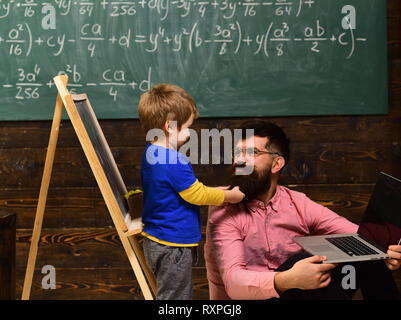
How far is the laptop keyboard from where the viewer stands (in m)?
1.39

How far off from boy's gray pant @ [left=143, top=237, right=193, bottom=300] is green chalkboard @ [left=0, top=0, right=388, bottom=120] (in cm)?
92

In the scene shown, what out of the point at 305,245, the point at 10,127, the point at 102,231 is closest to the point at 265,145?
the point at 305,245

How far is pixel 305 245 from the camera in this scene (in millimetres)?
1479

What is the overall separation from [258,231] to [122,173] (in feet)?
3.35

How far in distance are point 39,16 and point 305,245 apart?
1821mm

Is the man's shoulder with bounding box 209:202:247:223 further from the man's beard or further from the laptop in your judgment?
the laptop

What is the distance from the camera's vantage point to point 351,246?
1474 mm

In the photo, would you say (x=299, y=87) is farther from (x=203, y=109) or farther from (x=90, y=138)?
(x=90, y=138)

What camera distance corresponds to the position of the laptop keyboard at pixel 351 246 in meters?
1.39

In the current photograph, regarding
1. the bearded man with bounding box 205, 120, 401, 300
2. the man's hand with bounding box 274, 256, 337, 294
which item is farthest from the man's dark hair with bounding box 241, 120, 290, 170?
the man's hand with bounding box 274, 256, 337, 294

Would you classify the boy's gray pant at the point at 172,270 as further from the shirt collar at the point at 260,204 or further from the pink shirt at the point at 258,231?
the shirt collar at the point at 260,204

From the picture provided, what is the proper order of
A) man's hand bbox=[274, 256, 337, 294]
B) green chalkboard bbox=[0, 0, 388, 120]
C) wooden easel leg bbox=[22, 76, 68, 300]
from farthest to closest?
green chalkboard bbox=[0, 0, 388, 120] < wooden easel leg bbox=[22, 76, 68, 300] < man's hand bbox=[274, 256, 337, 294]
